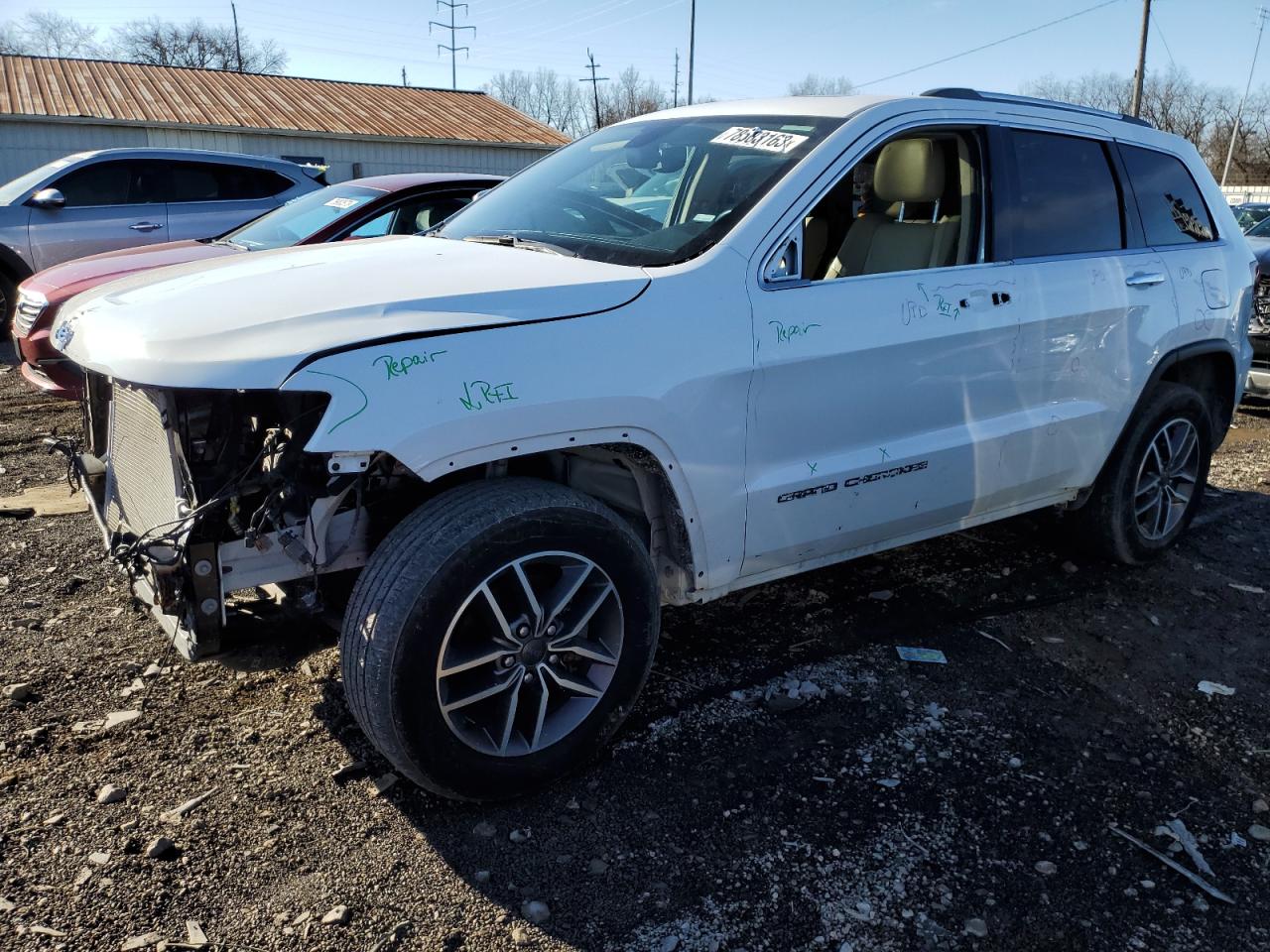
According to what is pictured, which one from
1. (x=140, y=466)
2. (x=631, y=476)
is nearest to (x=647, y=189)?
(x=631, y=476)

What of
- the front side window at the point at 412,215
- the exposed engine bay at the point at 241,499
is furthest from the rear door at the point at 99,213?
the exposed engine bay at the point at 241,499

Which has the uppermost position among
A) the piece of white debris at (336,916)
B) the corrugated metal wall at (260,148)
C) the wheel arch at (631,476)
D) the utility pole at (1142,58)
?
the utility pole at (1142,58)

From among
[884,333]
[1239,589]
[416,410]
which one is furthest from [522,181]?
[1239,589]

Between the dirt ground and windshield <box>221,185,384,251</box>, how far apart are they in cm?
332

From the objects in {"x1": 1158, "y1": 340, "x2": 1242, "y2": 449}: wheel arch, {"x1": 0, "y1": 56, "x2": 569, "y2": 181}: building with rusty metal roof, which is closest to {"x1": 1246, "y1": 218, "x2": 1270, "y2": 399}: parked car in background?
{"x1": 1158, "y1": 340, "x2": 1242, "y2": 449}: wheel arch

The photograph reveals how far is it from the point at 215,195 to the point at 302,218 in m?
3.22

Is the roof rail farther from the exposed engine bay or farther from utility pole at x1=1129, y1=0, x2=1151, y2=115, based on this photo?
utility pole at x1=1129, y1=0, x2=1151, y2=115

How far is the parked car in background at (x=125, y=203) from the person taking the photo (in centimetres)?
945

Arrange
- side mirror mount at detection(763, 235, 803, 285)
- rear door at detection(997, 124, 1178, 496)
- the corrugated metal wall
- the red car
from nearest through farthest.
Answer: side mirror mount at detection(763, 235, 803, 285)
rear door at detection(997, 124, 1178, 496)
the red car
the corrugated metal wall

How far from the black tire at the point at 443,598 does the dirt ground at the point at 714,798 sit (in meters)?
0.18

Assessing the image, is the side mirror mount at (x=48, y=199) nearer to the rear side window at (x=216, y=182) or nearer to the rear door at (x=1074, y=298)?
the rear side window at (x=216, y=182)

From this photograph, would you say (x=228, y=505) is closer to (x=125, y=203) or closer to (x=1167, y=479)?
(x=1167, y=479)

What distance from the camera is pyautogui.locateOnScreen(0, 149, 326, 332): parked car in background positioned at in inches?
372

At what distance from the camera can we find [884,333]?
3.28m
